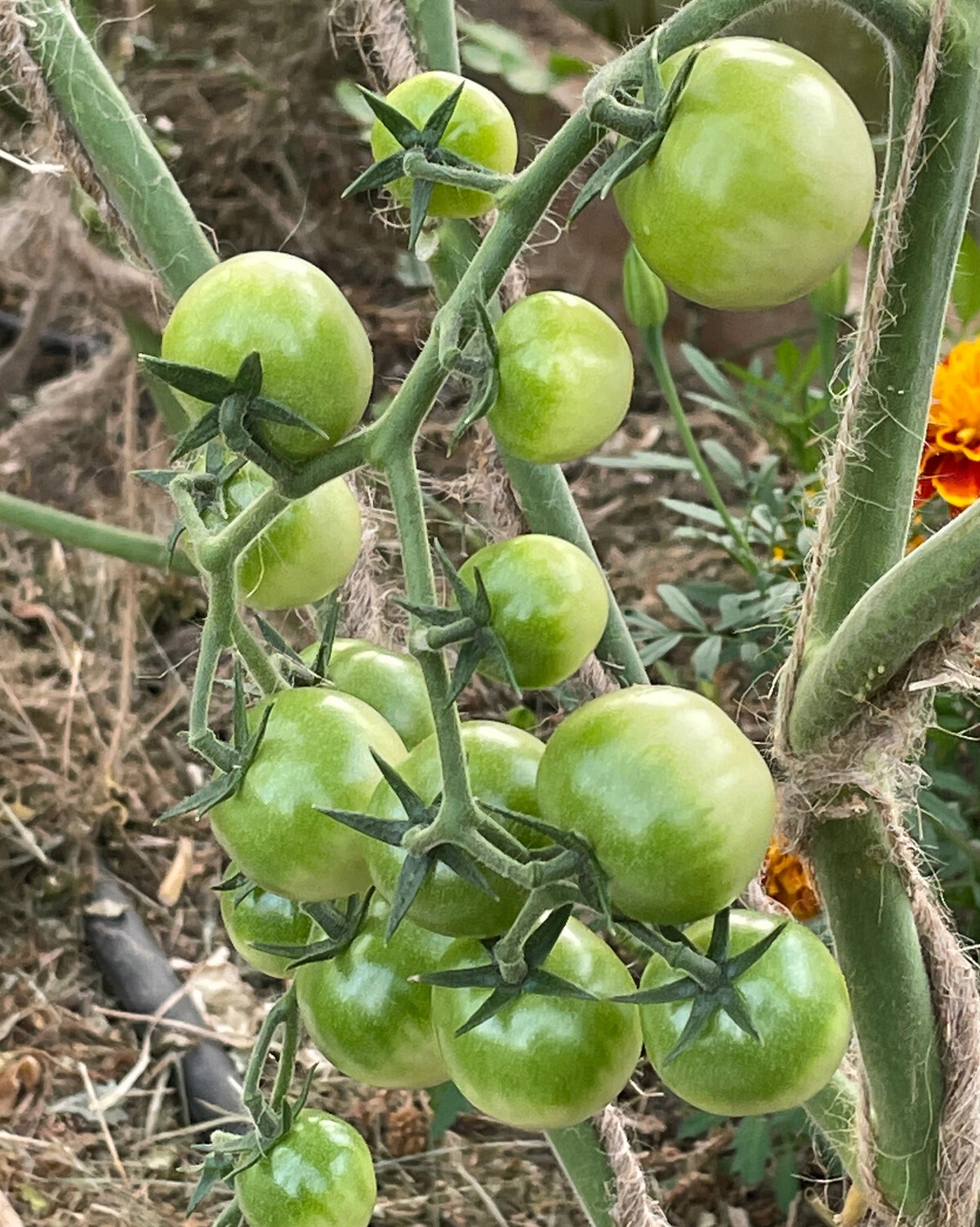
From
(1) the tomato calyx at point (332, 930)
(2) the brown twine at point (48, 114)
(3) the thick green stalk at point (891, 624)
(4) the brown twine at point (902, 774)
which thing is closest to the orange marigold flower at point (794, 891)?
(4) the brown twine at point (902, 774)

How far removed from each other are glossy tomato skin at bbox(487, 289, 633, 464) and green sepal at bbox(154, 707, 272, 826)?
0.10 m

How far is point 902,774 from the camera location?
44 centimetres

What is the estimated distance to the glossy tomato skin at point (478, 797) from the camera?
269 millimetres

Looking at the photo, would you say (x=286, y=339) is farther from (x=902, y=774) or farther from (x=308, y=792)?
(x=902, y=774)

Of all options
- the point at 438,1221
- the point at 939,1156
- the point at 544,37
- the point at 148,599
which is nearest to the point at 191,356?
the point at 939,1156

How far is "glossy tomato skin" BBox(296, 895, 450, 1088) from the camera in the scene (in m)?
0.32

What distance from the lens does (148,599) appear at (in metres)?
A: 1.33

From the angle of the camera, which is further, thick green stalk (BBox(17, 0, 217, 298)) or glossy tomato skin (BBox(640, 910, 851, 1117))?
thick green stalk (BBox(17, 0, 217, 298))

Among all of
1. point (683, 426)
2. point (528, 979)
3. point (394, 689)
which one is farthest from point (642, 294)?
point (528, 979)

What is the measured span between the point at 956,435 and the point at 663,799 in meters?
0.43

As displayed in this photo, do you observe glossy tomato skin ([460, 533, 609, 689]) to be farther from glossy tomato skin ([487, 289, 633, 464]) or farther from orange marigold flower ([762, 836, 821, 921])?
orange marigold flower ([762, 836, 821, 921])

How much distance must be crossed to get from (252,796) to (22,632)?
1.12 m

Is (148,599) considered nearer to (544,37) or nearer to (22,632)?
(22,632)

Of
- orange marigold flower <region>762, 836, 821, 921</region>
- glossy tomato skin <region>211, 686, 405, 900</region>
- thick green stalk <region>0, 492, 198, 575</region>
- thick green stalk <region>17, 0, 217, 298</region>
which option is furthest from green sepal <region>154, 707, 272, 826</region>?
thick green stalk <region>0, 492, 198, 575</region>
